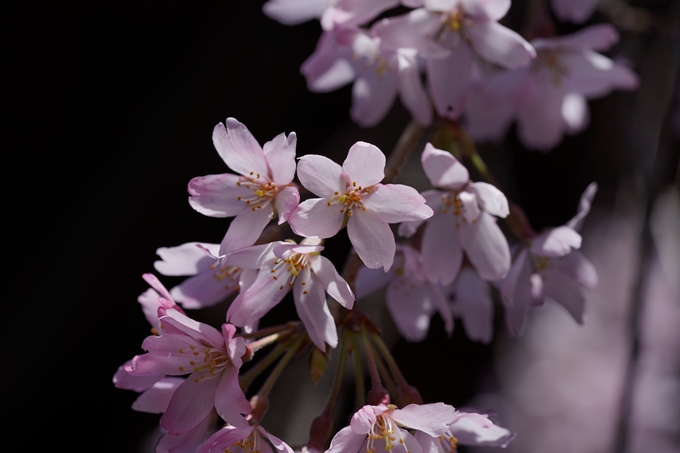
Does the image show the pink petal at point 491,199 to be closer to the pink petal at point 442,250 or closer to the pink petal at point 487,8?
the pink petal at point 442,250

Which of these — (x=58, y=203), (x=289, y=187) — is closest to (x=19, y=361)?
(x=58, y=203)

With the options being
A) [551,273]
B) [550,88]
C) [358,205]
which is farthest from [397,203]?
[550,88]

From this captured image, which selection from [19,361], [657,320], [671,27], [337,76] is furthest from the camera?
[657,320]

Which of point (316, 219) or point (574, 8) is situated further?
point (574, 8)

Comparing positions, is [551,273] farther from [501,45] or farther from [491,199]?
[501,45]

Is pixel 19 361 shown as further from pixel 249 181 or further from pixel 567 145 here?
pixel 567 145

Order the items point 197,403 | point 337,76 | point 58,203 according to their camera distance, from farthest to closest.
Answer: point 58,203
point 337,76
point 197,403

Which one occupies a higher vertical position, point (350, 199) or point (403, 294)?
point (350, 199)
